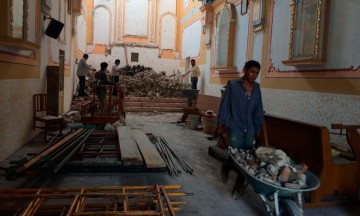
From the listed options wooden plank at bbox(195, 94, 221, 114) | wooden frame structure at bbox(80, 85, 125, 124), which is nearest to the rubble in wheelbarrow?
wooden frame structure at bbox(80, 85, 125, 124)

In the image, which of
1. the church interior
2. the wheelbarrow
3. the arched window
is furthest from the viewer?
the arched window

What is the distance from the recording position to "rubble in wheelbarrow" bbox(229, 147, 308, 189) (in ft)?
9.28

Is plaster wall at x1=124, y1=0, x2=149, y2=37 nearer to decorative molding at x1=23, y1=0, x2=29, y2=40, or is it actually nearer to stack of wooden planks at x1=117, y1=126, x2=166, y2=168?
stack of wooden planks at x1=117, y1=126, x2=166, y2=168

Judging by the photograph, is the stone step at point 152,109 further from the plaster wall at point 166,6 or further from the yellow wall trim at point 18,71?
the plaster wall at point 166,6

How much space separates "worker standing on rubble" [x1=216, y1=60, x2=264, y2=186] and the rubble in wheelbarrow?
0.34m

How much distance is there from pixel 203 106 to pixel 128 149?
542cm

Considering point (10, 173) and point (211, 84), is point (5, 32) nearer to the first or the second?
point (10, 173)

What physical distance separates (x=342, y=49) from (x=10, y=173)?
490cm

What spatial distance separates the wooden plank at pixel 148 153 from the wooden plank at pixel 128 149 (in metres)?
0.09

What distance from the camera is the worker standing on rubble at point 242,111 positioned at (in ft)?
11.8

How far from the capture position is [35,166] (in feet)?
12.6

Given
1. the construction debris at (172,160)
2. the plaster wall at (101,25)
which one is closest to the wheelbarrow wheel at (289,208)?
the construction debris at (172,160)

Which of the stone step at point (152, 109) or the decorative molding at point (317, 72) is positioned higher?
the decorative molding at point (317, 72)

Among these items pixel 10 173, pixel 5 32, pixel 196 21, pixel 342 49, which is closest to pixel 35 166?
pixel 10 173
